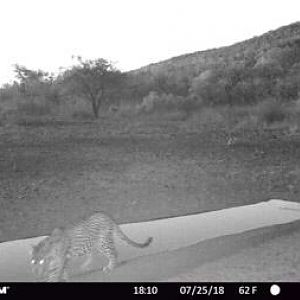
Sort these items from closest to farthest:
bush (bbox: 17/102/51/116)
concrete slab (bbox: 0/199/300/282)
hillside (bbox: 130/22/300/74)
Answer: concrete slab (bbox: 0/199/300/282), bush (bbox: 17/102/51/116), hillside (bbox: 130/22/300/74)

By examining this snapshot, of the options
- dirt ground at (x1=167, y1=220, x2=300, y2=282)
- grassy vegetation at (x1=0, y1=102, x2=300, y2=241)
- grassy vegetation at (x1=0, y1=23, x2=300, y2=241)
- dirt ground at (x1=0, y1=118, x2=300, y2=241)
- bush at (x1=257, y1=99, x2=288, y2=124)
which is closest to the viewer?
dirt ground at (x1=167, y1=220, x2=300, y2=282)

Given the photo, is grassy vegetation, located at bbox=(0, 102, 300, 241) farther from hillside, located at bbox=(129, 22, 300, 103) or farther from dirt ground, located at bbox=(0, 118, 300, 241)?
hillside, located at bbox=(129, 22, 300, 103)

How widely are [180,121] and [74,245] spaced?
2119 cm

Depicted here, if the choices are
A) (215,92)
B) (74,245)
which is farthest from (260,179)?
(215,92)

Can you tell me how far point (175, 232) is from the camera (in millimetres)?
7602

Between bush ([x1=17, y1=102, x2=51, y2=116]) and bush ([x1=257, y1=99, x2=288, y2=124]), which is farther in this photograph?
bush ([x1=17, y1=102, x2=51, y2=116])

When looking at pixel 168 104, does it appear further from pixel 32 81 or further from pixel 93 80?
pixel 32 81

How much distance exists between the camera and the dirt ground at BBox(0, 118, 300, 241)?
9.06 metres

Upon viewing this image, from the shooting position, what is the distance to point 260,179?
40.0ft

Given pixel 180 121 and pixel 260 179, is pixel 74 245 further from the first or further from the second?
pixel 180 121
